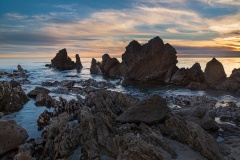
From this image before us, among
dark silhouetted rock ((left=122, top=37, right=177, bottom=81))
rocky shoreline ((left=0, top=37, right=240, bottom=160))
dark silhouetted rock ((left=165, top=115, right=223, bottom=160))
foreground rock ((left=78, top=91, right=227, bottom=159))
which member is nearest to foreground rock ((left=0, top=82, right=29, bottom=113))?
rocky shoreline ((left=0, top=37, right=240, bottom=160))

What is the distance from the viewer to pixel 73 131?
1891cm

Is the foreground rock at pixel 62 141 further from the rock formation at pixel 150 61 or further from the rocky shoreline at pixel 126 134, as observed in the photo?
the rock formation at pixel 150 61

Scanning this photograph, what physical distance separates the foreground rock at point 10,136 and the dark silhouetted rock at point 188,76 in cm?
5384

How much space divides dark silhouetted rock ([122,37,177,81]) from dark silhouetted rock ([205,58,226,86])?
13834 mm

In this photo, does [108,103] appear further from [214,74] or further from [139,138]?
[214,74]

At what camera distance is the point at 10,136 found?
781 inches

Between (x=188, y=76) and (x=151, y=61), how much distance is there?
1646 cm

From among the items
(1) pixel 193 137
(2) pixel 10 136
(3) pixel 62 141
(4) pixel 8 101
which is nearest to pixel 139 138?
(1) pixel 193 137

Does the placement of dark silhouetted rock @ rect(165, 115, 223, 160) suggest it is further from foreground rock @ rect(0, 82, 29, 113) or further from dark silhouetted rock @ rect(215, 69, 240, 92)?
dark silhouetted rock @ rect(215, 69, 240, 92)

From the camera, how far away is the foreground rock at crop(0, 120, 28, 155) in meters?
19.1

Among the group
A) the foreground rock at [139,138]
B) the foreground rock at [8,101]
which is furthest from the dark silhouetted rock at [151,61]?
the foreground rock at [139,138]

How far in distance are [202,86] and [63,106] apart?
39.3 metres

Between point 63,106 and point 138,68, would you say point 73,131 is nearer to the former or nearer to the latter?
point 63,106

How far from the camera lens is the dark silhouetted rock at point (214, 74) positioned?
6150cm
